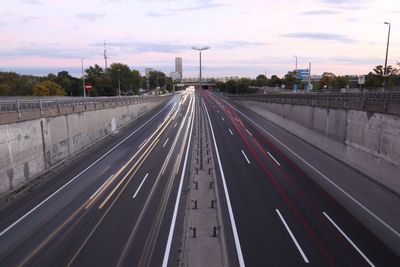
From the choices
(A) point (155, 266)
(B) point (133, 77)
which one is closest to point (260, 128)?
(A) point (155, 266)

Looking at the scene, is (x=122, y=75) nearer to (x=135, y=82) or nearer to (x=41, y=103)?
(x=135, y=82)

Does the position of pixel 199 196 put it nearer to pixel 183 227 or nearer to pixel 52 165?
pixel 183 227

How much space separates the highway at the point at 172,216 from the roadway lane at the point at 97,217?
0.05m

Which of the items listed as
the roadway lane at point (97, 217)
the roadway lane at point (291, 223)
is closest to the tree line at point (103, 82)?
the roadway lane at point (291, 223)

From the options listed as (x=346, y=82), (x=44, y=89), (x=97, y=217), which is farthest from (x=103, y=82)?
(x=97, y=217)

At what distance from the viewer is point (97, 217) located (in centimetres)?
1883

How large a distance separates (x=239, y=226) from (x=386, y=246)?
668 cm

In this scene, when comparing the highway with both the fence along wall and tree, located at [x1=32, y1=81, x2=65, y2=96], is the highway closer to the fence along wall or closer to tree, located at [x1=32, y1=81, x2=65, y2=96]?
the fence along wall

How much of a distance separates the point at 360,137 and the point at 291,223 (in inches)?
490

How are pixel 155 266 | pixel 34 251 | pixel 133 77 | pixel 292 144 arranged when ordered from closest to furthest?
pixel 155 266, pixel 34 251, pixel 292 144, pixel 133 77

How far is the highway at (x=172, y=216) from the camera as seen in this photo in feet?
48.0

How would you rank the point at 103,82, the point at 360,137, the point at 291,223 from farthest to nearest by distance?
the point at 103,82 → the point at 360,137 → the point at 291,223

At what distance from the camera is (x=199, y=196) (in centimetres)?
2195

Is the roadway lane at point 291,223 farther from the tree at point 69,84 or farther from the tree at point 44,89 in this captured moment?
the tree at point 69,84
